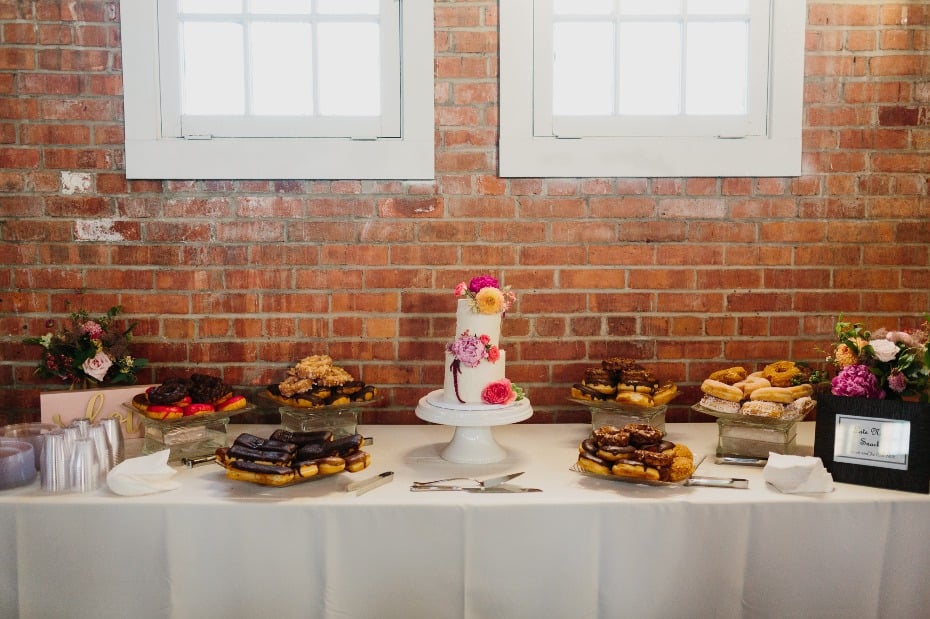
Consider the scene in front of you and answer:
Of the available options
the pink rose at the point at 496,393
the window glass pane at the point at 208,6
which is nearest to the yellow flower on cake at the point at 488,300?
the pink rose at the point at 496,393

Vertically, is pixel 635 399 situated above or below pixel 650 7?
below

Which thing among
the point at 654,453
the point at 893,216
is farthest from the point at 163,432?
the point at 893,216

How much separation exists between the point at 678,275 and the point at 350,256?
3.93ft

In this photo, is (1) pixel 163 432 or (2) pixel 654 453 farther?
(1) pixel 163 432

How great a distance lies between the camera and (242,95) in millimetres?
2473

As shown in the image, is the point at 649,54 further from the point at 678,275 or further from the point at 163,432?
the point at 163,432

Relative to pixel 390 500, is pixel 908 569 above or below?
below

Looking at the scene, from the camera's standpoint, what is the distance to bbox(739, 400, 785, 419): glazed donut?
203 cm

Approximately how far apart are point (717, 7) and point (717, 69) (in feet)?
0.71

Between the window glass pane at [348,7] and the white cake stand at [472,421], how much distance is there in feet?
4.51

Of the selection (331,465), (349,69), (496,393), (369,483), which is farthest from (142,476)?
(349,69)

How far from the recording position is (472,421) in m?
2.00

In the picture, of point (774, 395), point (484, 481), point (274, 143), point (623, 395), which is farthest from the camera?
point (274, 143)

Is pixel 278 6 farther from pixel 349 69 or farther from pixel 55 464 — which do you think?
pixel 55 464
